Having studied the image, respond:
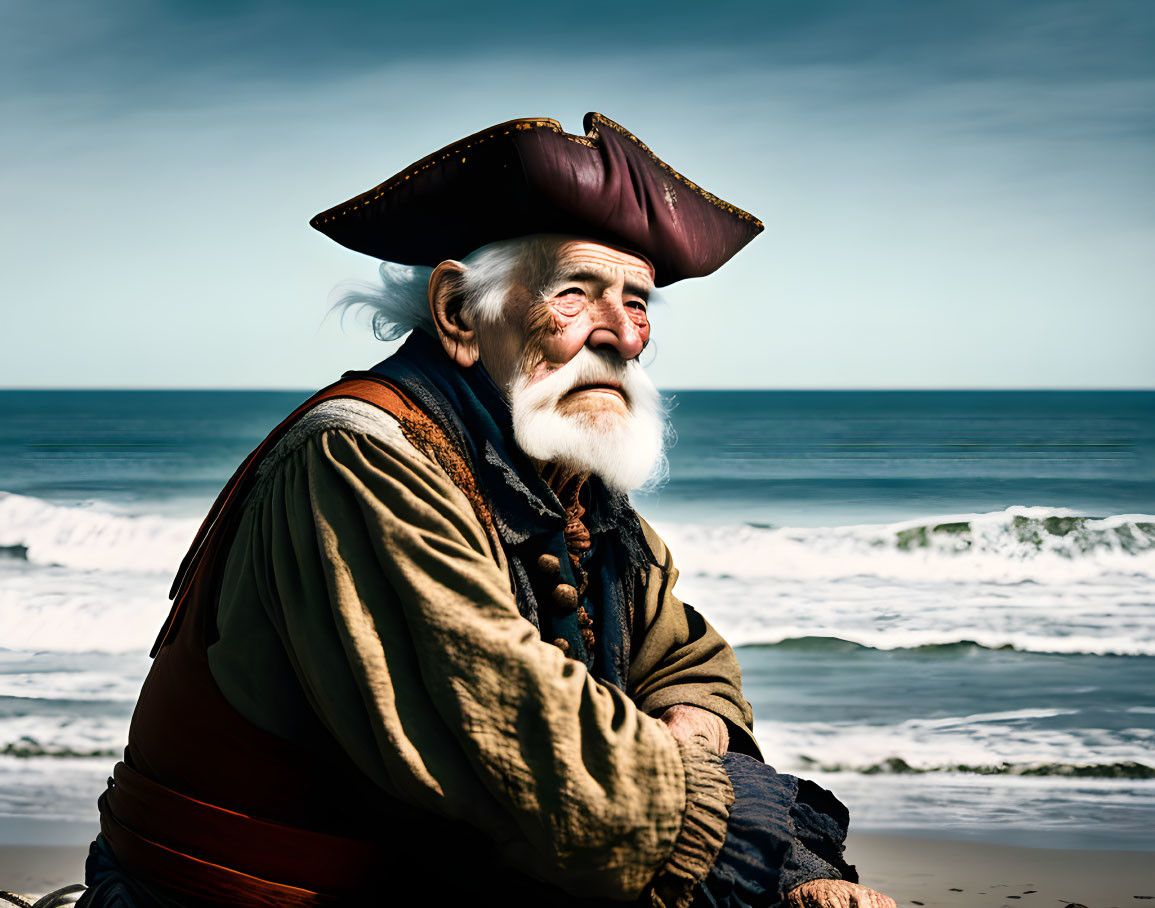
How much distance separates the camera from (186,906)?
1.94m

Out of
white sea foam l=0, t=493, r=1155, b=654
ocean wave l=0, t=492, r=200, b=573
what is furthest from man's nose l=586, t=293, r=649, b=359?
ocean wave l=0, t=492, r=200, b=573

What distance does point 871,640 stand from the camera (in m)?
8.98

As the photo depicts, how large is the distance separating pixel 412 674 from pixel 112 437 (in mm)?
45683

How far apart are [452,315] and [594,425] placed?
1.23 feet

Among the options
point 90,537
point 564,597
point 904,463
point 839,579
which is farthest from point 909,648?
point 904,463

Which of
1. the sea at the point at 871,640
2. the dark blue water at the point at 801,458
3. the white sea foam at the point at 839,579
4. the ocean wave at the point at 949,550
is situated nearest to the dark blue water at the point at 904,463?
the dark blue water at the point at 801,458

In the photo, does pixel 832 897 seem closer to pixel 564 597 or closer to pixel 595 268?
pixel 564 597

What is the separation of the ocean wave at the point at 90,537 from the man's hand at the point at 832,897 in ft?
39.2

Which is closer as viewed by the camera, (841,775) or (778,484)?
(841,775)

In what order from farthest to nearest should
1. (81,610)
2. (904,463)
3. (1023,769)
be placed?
1. (904,463)
2. (81,610)
3. (1023,769)

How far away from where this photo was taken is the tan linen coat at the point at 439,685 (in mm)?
1709

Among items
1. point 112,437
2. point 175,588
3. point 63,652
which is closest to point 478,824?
point 175,588

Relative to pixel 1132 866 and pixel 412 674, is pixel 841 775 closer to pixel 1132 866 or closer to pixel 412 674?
pixel 1132 866

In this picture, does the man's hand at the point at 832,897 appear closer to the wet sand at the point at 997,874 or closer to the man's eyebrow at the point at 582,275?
the man's eyebrow at the point at 582,275
